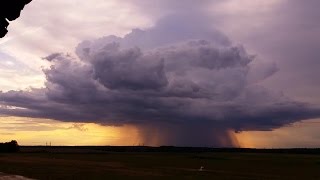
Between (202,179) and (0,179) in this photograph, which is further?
(202,179)

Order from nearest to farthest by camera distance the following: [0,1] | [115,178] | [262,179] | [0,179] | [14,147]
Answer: [0,1], [0,179], [115,178], [262,179], [14,147]

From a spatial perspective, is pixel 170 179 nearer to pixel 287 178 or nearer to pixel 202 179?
pixel 202 179

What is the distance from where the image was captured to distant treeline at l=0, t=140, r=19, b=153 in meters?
187

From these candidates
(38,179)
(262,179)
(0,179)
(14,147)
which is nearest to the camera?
(0,179)

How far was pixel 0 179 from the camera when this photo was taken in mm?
45594

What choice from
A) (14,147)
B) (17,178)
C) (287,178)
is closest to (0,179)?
(17,178)

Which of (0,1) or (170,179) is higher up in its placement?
(0,1)

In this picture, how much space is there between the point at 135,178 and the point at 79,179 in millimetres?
8802

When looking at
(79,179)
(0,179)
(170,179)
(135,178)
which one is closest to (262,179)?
(170,179)

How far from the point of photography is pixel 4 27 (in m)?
15.3

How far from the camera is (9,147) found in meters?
190

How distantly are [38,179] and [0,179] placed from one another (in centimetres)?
749

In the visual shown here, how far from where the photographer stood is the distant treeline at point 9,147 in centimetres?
18705

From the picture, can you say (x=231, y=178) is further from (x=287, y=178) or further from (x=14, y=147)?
(x=14, y=147)
